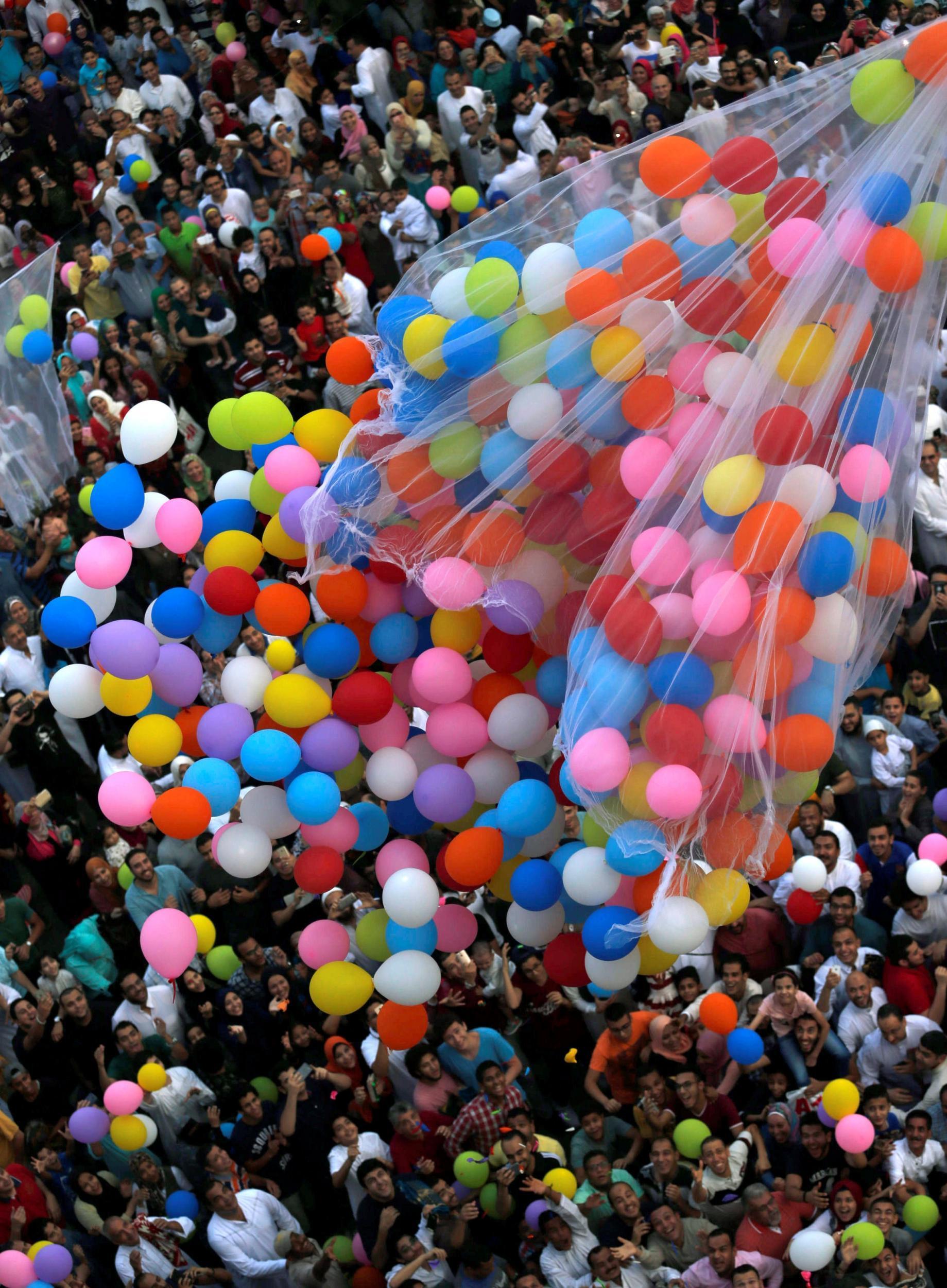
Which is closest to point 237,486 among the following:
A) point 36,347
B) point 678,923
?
point 678,923

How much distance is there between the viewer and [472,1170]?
507cm

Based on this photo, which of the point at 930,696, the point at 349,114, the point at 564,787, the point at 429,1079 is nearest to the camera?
the point at 564,787

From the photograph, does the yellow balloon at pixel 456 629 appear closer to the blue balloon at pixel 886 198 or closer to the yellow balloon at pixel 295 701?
the yellow balloon at pixel 295 701

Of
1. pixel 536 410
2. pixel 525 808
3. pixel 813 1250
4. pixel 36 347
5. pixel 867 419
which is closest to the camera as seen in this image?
pixel 867 419

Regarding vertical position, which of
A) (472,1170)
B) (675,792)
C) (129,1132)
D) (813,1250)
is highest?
(675,792)

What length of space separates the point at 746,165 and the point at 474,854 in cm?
150

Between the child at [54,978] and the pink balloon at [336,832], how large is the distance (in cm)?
270

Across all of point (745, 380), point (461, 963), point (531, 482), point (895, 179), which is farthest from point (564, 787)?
point (461, 963)

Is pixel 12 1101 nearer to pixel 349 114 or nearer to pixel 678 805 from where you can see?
pixel 678 805

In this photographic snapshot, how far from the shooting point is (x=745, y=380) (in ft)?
9.51

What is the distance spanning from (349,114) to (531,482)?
628 centimetres

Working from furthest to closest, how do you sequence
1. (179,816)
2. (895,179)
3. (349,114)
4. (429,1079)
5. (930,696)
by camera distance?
(349,114) → (930,696) → (429,1079) → (179,816) → (895,179)

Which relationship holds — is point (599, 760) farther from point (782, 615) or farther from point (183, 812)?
point (183, 812)

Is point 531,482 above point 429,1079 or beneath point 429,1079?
above
